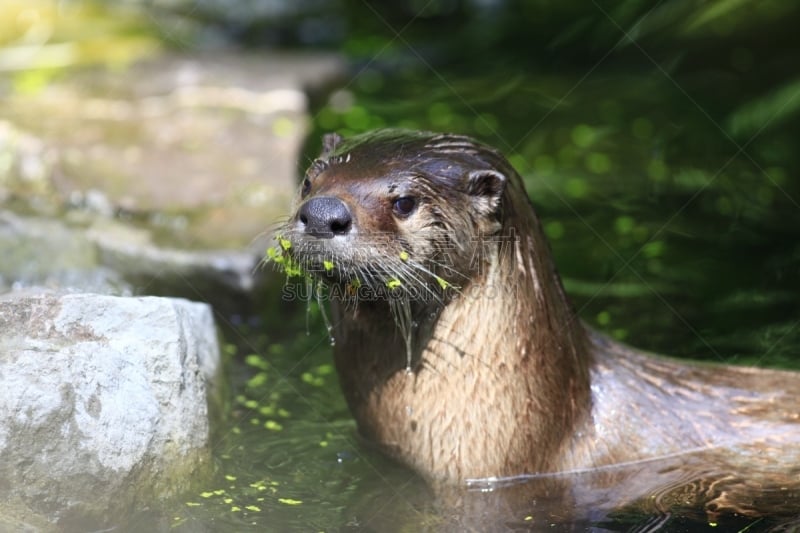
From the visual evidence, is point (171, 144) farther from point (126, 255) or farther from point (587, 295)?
point (587, 295)

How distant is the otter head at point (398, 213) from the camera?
3984 mm

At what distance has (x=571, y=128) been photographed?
841 centimetres

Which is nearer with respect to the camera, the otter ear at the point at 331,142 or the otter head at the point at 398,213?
→ the otter head at the point at 398,213

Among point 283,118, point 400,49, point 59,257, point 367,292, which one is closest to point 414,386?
point 367,292

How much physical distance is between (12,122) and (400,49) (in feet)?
11.6

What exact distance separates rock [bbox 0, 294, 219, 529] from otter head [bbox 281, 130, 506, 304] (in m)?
0.60

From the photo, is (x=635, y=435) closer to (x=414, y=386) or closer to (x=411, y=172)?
(x=414, y=386)

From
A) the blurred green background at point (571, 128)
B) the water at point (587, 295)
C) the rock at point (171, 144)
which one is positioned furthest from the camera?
the rock at point (171, 144)

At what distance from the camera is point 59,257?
6.12 metres

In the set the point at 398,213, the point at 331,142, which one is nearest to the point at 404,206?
the point at 398,213

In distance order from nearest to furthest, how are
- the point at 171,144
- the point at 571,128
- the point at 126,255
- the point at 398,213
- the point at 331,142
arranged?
the point at 398,213 < the point at 331,142 < the point at 126,255 < the point at 171,144 < the point at 571,128

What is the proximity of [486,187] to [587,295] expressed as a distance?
209 cm

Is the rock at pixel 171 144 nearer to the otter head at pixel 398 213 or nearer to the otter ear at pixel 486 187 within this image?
the otter head at pixel 398 213

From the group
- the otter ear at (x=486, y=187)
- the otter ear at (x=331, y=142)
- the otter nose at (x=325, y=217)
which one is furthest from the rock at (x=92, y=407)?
the otter ear at (x=486, y=187)
